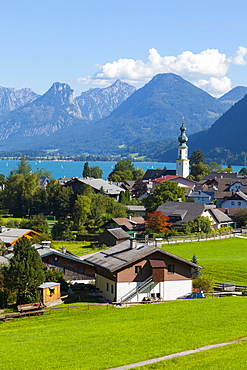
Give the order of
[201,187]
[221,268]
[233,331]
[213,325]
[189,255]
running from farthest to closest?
[201,187] → [189,255] → [221,268] → [213,325] → [233,331]

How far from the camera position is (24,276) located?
3262 centimetres

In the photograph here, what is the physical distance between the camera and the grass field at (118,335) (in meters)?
17.5

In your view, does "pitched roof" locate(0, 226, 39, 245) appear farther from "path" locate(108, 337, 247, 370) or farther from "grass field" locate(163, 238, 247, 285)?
"path" locate(108, 337, 247, 370)

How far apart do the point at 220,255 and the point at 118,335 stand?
35624 mm

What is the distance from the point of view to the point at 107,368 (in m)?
16.5

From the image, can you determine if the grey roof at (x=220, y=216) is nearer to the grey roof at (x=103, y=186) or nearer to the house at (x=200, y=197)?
the house at (x=200, y=197)

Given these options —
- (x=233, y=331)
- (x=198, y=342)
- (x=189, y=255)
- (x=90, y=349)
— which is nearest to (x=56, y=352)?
(x=90, y=349)

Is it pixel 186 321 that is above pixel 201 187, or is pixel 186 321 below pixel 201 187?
below

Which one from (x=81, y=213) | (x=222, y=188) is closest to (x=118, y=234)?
(x=81, y=213)

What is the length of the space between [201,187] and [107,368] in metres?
103

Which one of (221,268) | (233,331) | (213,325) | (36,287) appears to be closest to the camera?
(233,331)

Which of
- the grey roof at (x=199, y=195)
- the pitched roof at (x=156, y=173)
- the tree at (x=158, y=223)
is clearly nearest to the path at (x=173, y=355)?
the tree at (x=158, y=223)

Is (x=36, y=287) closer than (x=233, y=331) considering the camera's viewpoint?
No

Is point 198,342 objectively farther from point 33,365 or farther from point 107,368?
point 33,365
